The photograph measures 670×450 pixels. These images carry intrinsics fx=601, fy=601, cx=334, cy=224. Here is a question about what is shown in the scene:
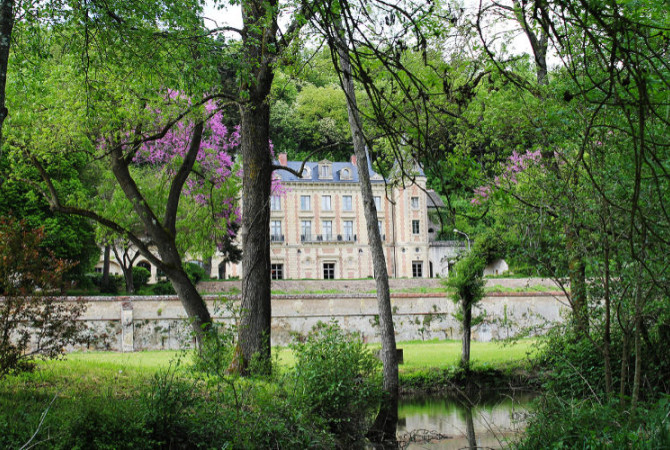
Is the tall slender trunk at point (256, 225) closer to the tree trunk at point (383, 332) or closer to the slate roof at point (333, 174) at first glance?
the tree trunk at point (383, 332)

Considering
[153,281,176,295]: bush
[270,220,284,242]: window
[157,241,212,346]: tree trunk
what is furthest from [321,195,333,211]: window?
[157,241,212,346]: tree trunk

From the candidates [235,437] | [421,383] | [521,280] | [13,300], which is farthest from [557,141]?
[521,280]

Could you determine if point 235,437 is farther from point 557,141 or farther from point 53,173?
point 53,173

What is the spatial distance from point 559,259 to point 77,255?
23.9 m

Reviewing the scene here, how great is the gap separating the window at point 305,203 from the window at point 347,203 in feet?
8.36

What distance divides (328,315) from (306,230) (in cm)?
2157

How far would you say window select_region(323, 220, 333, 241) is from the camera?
44.6m

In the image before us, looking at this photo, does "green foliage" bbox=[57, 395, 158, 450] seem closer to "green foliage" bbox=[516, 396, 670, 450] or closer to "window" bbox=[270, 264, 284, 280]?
"green foliage" bbox=[516, 396, 670, 450]

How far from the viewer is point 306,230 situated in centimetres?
4469

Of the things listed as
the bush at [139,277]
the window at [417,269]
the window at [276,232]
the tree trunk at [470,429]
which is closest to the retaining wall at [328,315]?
the bush at [139,277]

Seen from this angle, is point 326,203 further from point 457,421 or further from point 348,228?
point 457,421

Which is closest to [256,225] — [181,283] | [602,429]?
[181,283]

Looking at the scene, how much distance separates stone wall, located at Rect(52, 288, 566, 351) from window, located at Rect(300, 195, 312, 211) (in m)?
20.7

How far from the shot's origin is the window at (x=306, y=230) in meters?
44.5
